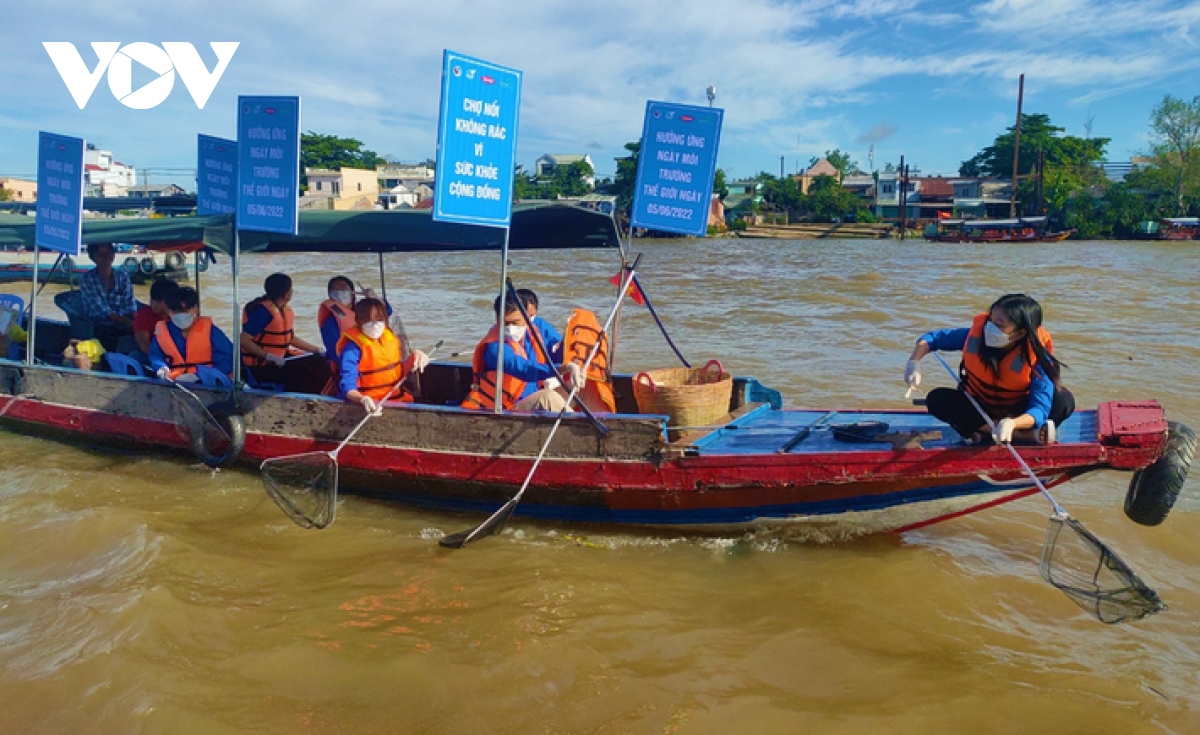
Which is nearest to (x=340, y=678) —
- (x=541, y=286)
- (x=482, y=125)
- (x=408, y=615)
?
(x=408, y=615)

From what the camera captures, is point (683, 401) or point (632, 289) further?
point (632, 289)

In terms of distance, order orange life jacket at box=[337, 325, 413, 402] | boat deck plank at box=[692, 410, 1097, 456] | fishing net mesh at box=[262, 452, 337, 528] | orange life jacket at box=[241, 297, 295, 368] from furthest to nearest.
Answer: orange life jacket at box=[241, 297, 295, 368]
orange life jacket at box=[337, 325, 413, 402]
fishing net mesh at box=[262, 452, 337, 528]
boat deck plank at box=[692, 410, 1097, 456]

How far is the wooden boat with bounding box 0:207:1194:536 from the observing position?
14.6ft

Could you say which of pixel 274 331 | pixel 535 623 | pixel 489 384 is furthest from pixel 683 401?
pixel 274 331

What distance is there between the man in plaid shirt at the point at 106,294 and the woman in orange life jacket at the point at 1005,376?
707 cm

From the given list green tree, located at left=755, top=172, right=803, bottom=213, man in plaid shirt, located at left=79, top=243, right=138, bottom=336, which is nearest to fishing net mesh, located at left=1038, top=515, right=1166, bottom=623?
man in plaid shirt, located at left=79, top=243, right=138, bottom=336

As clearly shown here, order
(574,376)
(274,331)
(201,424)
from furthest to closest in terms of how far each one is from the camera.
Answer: (274,331) < (201,424) < (574,376)

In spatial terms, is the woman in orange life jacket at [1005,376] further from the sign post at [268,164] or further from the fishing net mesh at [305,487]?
the sign post at [268,164]

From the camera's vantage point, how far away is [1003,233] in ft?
156

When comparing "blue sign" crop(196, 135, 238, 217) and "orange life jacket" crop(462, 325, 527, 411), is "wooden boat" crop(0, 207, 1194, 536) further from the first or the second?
"blue sign" crop(196, 135, 238, 217)

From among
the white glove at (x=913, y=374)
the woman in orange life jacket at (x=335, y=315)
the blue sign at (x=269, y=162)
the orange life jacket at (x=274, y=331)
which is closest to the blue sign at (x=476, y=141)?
the blue sign at (x=269, y=162)

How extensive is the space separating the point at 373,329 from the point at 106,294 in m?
4.07

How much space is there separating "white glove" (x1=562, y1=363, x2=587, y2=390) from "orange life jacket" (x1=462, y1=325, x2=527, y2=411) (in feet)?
1.19

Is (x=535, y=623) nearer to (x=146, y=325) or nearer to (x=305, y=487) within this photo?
(x=305, y=487)
